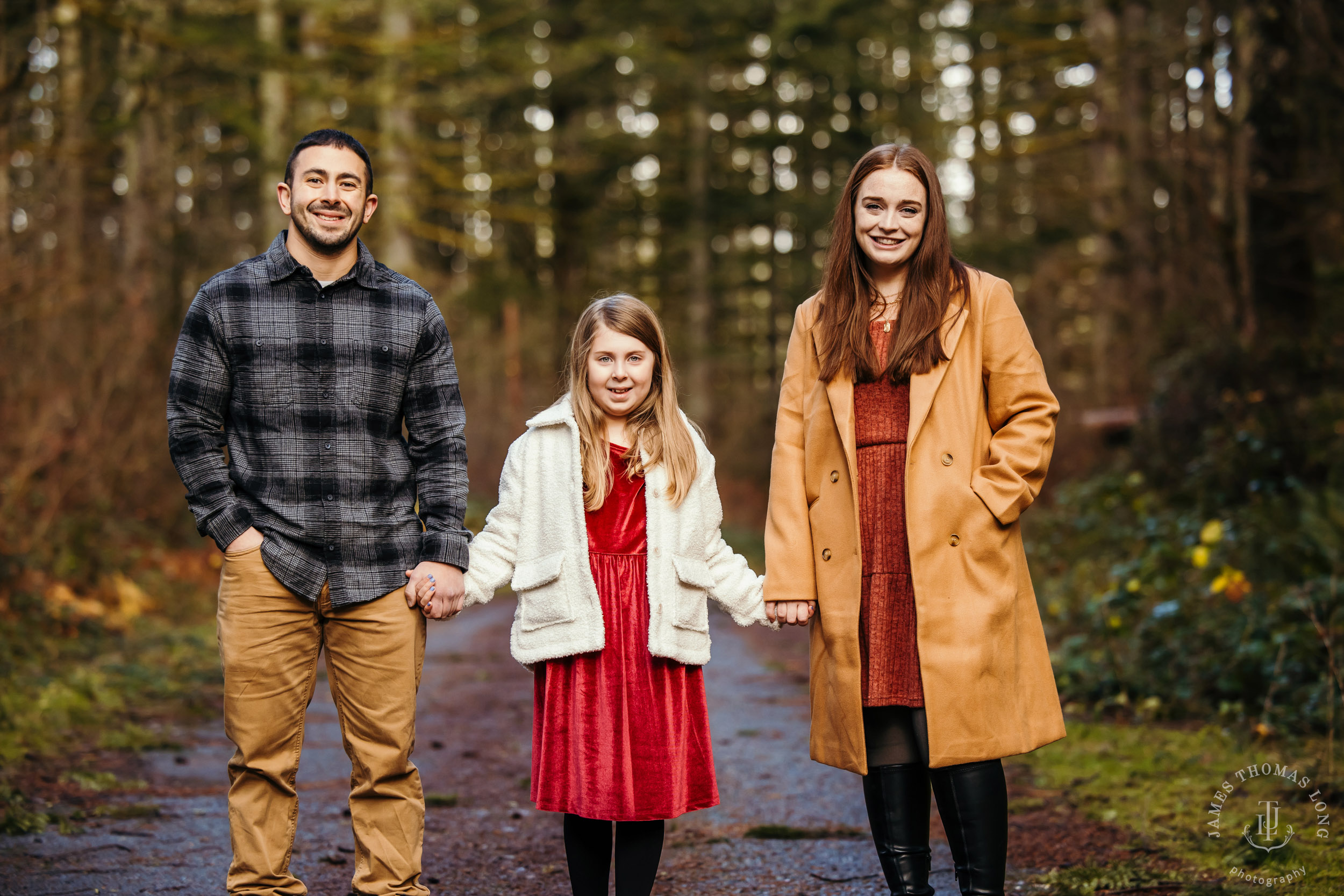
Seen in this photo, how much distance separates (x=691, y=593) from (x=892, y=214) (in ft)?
4.18

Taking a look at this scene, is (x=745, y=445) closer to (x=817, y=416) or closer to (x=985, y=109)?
(x=985, y=109)

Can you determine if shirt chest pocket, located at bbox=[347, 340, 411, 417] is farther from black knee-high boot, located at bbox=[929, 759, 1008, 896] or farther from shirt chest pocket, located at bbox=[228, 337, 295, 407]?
black knee-high boot, located at bbox=[929, 759, 1008, 896]

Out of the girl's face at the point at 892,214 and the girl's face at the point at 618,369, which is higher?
the girl's face at the point at 892,214

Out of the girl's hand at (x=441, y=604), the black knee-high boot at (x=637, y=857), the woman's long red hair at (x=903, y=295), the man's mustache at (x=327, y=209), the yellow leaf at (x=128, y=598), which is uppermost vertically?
the man's mustache at (x=327, y=209)

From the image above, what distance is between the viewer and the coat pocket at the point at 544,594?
3.48 metres

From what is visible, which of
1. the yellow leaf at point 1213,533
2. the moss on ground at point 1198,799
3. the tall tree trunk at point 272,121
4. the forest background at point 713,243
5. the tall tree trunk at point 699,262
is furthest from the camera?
the tall tree trunk at point 699,262

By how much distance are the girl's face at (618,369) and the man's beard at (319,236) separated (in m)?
0.79

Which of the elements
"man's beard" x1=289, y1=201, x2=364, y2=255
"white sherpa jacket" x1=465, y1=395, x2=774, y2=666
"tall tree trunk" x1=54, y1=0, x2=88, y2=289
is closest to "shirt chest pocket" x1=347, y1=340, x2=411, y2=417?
"man's beard" x1=289, y1=201, x2=364, y2=255

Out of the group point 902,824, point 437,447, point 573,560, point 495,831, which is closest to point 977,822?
point 902,824

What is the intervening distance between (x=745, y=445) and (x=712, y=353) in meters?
3.01

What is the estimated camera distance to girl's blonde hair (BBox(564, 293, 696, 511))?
3594 millimetres

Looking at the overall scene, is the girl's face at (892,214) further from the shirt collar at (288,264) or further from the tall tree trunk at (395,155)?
the tall tree trunk at (395,155)

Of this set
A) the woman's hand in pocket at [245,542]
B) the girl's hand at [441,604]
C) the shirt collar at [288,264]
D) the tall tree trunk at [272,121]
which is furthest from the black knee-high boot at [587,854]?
the tall tree trunk at [272,121]

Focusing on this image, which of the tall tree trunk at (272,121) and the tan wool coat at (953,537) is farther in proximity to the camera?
the tall tree trunk at (272,121)
